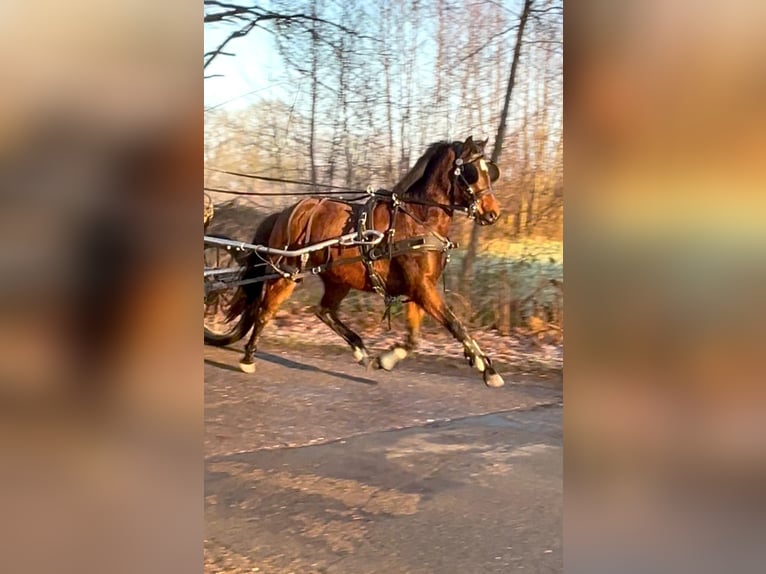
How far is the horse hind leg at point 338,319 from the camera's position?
2.45 m

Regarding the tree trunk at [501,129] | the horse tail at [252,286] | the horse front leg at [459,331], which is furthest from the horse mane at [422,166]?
the horse tail at [252,286]

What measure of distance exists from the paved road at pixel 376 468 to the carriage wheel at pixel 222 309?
65mm

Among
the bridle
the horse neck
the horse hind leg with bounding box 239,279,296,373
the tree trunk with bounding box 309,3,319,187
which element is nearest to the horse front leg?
the horse neck

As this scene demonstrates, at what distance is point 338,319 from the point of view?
8.04 feet

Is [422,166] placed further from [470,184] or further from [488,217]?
[488,217]

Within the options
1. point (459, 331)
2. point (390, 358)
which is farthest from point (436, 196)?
point (390, 358)

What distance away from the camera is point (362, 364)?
2.45 meters

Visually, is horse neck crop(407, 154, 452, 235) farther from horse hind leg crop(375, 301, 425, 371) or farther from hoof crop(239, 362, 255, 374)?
hoof crop(239, 362, 255, 374)

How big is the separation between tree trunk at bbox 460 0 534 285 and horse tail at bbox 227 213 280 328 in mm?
817
